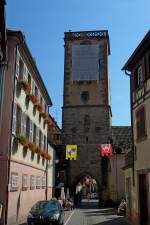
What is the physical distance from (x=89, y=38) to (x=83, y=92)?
7912 millimetres

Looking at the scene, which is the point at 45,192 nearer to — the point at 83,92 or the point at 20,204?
the point at 20,204

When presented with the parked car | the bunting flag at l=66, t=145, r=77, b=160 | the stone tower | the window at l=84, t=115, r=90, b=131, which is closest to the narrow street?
the parked car

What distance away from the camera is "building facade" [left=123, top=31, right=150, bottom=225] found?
18.7 m

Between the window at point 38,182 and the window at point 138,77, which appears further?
the window at point 38,182

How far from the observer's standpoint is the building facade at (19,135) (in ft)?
64.8

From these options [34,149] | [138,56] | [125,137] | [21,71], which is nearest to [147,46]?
[138,56]

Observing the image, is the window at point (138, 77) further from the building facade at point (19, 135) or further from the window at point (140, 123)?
the building facade at point (19, 135)

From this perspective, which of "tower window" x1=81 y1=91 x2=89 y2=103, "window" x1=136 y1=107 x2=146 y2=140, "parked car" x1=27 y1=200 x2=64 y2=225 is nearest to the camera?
"parked car" x1=27 y1=200 x2=64 y2=225

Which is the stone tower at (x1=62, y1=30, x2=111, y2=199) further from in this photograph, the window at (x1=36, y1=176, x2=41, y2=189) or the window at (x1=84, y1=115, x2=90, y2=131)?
the window at (x1=36, y1=176, x2=41, y2=189)

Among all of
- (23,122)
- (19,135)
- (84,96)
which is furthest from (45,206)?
(84,96)

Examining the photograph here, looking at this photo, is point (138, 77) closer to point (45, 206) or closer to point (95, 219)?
point (45, 206)

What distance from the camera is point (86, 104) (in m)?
51.5

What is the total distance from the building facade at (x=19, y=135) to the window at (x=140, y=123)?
6.68 metres

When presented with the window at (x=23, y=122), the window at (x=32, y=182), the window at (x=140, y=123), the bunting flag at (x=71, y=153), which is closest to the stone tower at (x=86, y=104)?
the bunting flag at (x=71, y=153)
